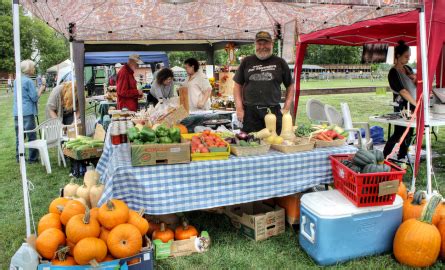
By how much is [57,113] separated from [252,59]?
4.72 metres

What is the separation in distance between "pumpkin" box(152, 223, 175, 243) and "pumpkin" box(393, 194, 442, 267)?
1898 mm

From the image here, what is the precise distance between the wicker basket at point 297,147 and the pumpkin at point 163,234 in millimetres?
1233

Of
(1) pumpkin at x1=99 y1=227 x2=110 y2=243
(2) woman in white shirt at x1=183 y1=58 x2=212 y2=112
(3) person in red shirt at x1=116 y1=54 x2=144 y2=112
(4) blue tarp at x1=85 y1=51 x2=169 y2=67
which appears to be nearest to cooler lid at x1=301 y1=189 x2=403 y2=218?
(1) pumpkin at x1=99 y1=227 x2=110 y2=243

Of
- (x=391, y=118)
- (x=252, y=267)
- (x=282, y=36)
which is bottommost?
(x=252, y=267)

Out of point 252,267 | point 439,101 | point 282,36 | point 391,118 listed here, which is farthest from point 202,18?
point 252,267

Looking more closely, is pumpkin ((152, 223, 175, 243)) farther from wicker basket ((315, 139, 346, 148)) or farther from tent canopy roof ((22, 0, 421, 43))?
tent canopy roof ((22, 0, 421, 43))

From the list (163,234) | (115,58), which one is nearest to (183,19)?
(163,234)

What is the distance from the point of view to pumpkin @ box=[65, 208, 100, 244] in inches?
110

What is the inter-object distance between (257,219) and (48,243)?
5.86ft

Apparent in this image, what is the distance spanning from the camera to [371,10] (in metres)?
6.41

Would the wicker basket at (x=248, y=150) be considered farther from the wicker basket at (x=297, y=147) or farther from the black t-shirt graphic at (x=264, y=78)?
the black t-shirt graphic at (x=264, y=78)

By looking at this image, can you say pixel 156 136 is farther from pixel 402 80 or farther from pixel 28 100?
pixel 28 100

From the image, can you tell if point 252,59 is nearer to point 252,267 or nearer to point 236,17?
point 252,267

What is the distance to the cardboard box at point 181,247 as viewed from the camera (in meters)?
3.34
